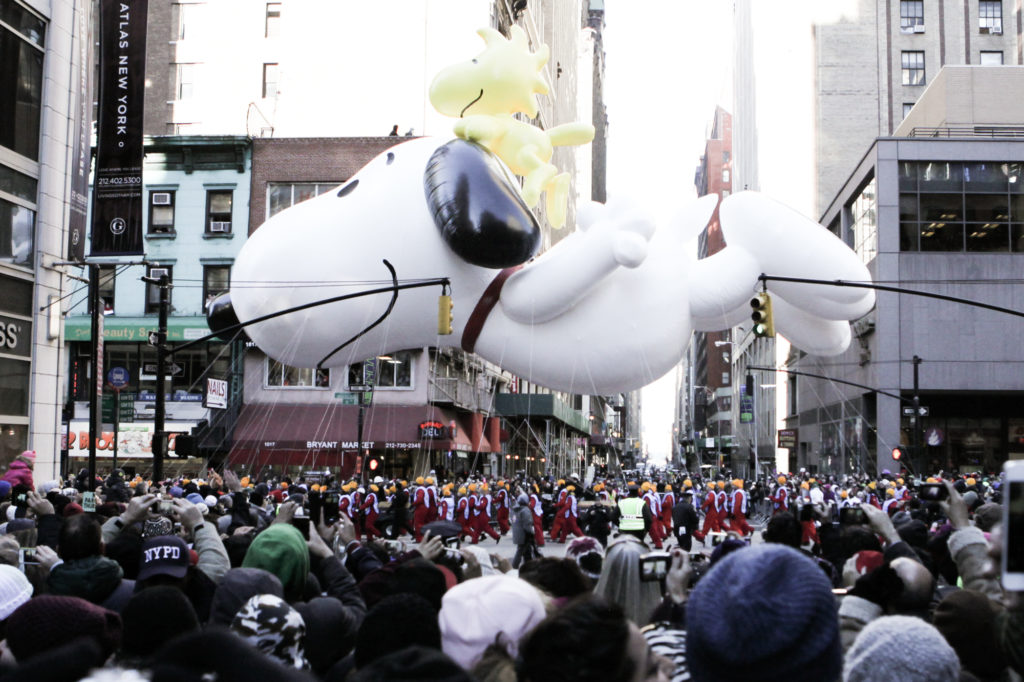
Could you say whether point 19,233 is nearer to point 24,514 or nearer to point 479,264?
point 24,514

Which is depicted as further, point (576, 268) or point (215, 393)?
point (215, 393)

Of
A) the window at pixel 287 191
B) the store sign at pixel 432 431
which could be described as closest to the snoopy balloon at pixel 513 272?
the store sign at pixel 432 431

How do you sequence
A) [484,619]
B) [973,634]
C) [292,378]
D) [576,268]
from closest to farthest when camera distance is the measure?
[484,619], [973,634], [576,268], [292,378]

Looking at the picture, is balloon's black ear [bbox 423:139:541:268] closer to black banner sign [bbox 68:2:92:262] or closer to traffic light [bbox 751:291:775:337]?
traffic light [bbox 751:291:775:337]

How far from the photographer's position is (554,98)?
63.6 m

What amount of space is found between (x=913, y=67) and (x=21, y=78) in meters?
50.5

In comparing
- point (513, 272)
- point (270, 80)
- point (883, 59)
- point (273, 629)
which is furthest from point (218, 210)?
point (883, 59)

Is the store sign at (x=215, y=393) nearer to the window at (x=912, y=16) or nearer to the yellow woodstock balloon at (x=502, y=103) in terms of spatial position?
the yellow woodstock balloon at (x=502, y=103)

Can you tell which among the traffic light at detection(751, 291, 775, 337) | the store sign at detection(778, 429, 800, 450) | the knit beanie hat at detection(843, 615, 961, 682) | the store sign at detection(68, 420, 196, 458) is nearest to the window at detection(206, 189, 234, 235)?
the store sign at detection(68, 420, 196, 458)

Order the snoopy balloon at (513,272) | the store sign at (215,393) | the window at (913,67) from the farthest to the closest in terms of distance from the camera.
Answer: the window at (913,67)
the store sign at (215,393)
the snoopy balloon at (513,272)

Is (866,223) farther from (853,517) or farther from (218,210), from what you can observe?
(853,517)

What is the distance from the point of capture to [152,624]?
3695 millimetres

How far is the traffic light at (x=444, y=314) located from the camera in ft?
30.5

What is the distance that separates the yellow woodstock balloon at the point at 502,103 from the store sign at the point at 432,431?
2106 cm
